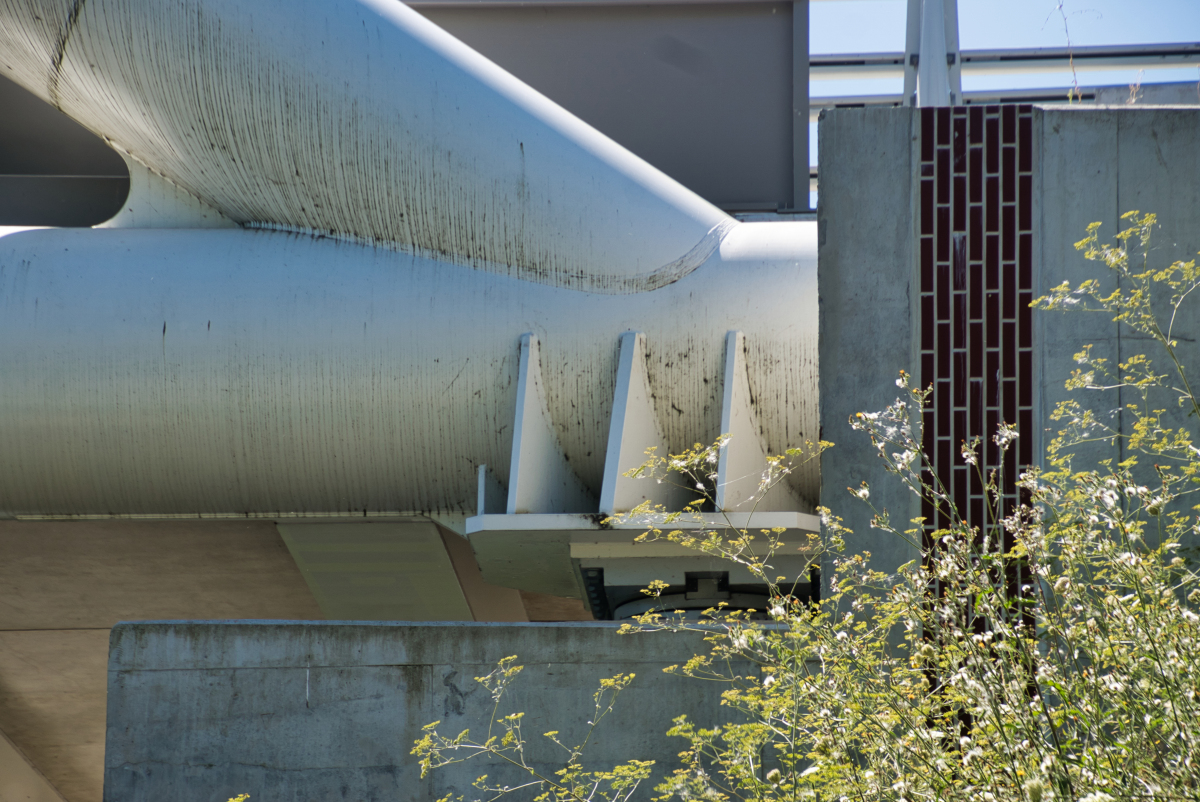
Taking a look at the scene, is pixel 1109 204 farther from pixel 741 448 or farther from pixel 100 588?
pixel 100 588

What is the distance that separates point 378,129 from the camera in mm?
8367

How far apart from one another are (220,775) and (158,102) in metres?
5.31

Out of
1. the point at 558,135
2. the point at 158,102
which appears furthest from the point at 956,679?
the point at 158,102

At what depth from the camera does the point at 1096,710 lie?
294 centimetres

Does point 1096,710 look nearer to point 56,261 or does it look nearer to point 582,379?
point 582,379

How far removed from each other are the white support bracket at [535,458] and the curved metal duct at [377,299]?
33 mm

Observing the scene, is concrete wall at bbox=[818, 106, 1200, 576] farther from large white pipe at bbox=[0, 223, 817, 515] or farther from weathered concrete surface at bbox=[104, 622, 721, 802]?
large white pipe at bbox=[0, 223, 817, 515]

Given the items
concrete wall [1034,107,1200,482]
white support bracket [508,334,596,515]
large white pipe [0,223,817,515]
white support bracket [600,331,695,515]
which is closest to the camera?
concrete wall [1034,107,1200,482]

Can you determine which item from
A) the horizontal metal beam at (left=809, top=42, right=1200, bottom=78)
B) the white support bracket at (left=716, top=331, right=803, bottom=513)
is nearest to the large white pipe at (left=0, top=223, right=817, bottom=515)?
the white support bracket at (left=716, top=331, right=803, bottom=513)

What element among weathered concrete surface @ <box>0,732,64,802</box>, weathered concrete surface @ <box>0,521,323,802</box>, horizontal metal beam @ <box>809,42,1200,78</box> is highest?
horizontal metal beam @ <box>809,42,1200,78</box>

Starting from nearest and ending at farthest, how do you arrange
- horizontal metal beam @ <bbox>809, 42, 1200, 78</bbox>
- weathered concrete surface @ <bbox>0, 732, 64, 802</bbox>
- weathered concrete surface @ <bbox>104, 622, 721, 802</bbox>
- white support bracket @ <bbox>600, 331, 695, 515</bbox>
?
1. weathered concrete surface @ <bbox>104, 622, 721, 802</bbox>
2. white support bracket @ <bbox>600, 331, 695, 515</bbox>
3. weathered concrete surface @ <bbox>0, 732, 64, 802</bbox>
4. horizontal metal beam @ <bbox>809, 42, 1200, 78</bbox>

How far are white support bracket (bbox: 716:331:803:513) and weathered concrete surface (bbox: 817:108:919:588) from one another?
1433mm

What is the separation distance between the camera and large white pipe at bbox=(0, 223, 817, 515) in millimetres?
8422

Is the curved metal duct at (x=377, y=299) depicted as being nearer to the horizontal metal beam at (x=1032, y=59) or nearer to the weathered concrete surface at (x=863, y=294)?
the weathered concrete surface at (x=863, y=294)
